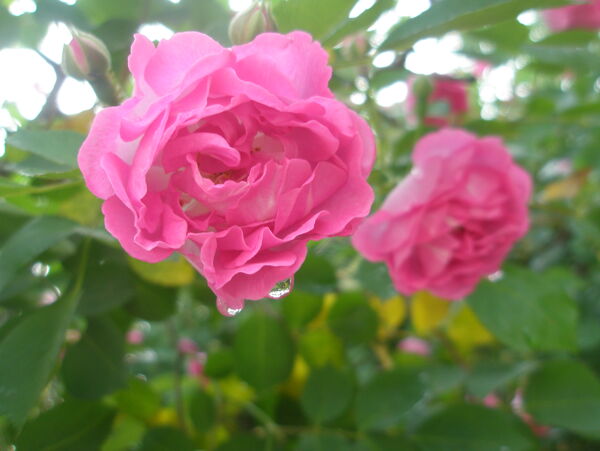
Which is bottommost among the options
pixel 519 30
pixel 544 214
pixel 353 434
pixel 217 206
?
pixel 544 214

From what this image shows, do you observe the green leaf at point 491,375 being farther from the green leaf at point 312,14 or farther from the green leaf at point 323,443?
the green leaf at point 312,14

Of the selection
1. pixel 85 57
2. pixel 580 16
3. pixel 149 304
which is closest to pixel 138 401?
pixel 149 304

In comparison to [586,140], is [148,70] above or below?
Result: above

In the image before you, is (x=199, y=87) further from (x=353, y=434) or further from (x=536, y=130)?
(x=536, y=130)

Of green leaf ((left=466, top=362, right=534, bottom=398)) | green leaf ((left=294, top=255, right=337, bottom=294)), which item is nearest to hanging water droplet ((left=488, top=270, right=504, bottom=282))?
green leaf ((left=466, top=362, right=534, bottom=398))

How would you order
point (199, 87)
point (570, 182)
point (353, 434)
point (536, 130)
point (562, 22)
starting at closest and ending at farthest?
point (199, 87) < point (353, 434) < point (536, 130) < point (570, 182) < point (562, 22)

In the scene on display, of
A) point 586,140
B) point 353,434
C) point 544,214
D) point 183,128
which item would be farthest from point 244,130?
point 586,140

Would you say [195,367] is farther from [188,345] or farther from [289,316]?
[289,316]

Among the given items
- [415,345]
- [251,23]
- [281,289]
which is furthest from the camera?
[415,345]
